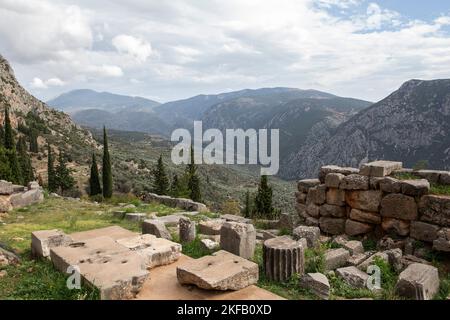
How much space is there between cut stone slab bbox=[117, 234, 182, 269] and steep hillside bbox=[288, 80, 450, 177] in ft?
372

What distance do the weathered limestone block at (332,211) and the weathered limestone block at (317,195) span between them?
22 centimetres

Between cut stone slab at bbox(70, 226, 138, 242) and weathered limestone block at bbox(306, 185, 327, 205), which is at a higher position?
weathered limestone block at bbox(306, 185, 327, 205)

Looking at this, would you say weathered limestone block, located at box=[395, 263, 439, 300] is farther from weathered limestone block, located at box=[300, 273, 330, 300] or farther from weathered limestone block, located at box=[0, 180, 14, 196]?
weathered limestone block, located at box=[0, 180, 14, 196]

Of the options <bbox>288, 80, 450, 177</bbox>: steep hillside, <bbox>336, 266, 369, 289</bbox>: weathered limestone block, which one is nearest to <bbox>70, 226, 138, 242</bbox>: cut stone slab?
<bbox>336, 266, 369, 289</bbox>: weathered limestone block

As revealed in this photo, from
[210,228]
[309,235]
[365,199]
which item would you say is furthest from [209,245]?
[365,199]

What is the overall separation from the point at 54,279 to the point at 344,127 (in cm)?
15445

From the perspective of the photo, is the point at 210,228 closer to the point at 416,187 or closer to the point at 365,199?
the point at 365,199

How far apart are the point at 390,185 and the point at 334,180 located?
1820 mm

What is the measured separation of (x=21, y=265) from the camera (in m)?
7.51

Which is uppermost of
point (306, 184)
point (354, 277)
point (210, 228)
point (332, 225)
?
point (306, 184)

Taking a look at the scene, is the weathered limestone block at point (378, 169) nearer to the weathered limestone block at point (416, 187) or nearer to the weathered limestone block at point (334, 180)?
the weathered limestone block at point (334, 180)

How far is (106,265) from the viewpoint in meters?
6.53

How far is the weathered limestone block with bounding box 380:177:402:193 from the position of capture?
33.8 ft

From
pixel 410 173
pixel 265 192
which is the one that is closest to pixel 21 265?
pixel 410 173
